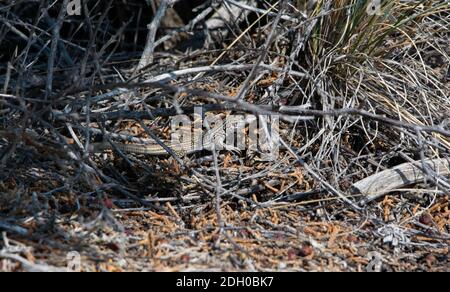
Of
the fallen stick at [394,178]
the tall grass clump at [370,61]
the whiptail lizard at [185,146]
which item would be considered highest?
the tall grass clump at [370,61]

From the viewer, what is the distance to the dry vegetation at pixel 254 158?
2598mm

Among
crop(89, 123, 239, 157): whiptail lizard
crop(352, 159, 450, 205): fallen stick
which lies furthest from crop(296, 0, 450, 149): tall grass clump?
crop(89, 123, 239, 157): whiptail lizard

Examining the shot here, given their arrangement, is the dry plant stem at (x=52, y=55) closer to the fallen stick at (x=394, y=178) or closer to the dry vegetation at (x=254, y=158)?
the dry vegetation at (x=254, y=158)

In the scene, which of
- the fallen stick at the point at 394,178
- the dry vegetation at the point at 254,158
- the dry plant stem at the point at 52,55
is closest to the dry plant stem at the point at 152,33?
the dry vegetation at the point at 254,158

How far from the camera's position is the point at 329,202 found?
2.99 meters

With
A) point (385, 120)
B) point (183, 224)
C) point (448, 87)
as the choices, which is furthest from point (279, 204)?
point (448, 87)

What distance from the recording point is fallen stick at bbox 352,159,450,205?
302cm

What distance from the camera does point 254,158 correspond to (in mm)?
3201

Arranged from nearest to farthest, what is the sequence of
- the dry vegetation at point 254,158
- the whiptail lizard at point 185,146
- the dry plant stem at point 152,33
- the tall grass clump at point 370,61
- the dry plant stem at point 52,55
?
the dry vegetation at point 254,158 → the dry plant stem at point 52,55 → the whiptail lizard at point 185,146 → the tall grass clump at point 370,61 → the dry plant stem at point 152,33

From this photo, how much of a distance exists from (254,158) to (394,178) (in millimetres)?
620

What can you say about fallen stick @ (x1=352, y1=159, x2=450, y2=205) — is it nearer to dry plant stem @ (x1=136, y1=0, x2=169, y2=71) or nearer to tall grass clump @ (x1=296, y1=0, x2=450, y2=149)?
tall grass clump @ (x1=296, y1=0, x2=450, y2=149)

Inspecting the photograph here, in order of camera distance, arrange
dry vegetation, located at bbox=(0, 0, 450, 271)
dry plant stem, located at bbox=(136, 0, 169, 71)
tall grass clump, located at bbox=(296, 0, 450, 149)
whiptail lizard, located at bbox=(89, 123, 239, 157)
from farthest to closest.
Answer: dry plant stem, located at bbox=(136, 0, 169, 71) < tall grass clump, located at bbox=(296, 0, 450, 149) < whiptail lizard, located at bbox=(89, 123, 239, 157) < dry vegetation, located at bbox=(0, 0, 450, 271)

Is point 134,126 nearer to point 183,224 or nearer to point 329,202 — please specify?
point 183,224

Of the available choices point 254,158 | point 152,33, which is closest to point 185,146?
point 254,158
